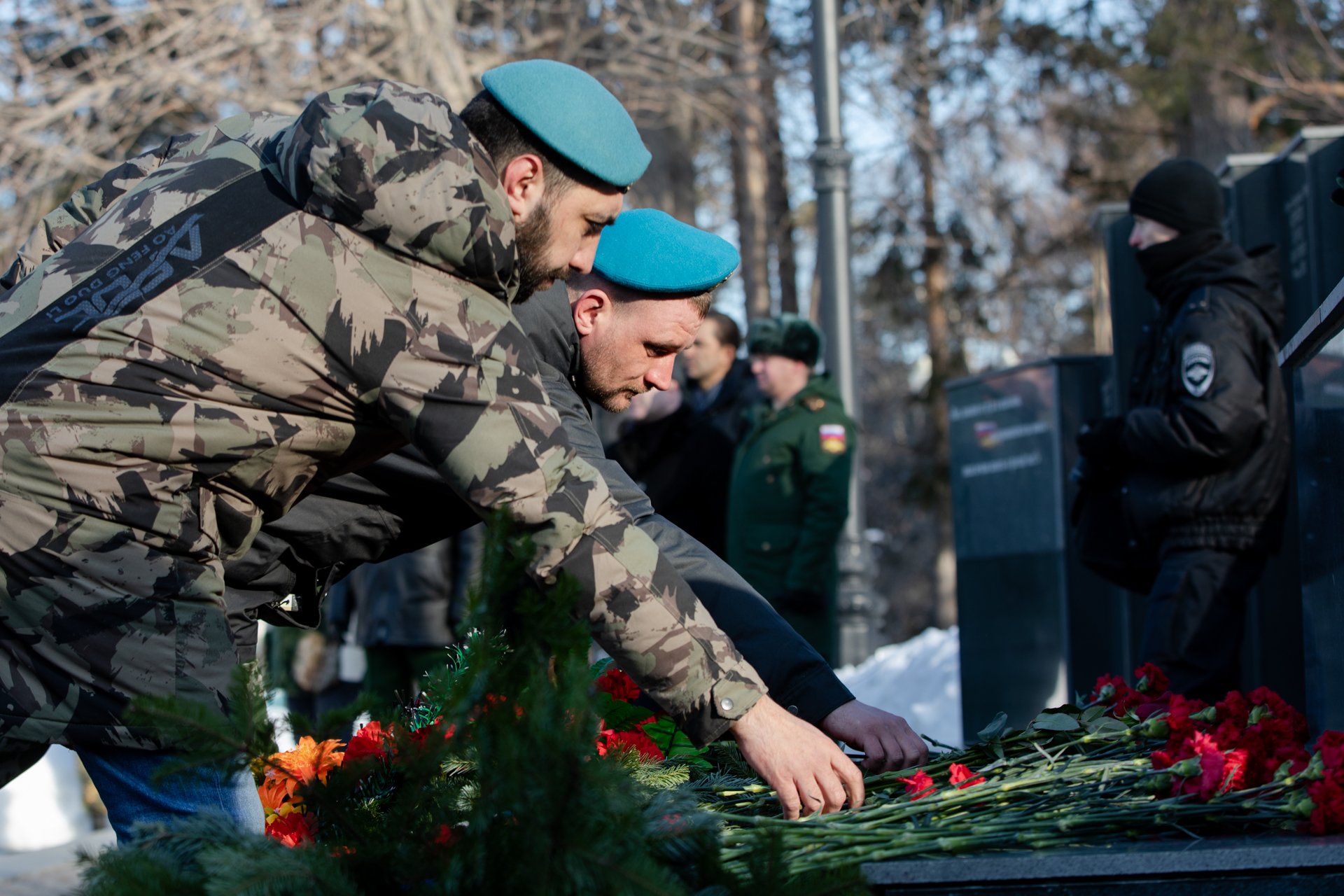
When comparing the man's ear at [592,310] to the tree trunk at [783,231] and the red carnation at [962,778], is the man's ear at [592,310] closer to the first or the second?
the red carnation at [962,778]

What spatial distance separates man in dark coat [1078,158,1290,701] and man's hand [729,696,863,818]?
2.65 meters

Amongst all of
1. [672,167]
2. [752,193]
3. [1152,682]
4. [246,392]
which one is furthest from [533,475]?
[752,193]

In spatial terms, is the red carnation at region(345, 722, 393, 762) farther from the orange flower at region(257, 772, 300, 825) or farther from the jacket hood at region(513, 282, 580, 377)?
the jacket hood at region(513, 282, 580, 377)

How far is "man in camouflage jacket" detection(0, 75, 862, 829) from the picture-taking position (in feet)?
5.96

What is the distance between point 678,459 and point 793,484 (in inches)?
24.9

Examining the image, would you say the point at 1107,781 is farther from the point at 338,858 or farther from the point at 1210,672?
the point at 1210,672

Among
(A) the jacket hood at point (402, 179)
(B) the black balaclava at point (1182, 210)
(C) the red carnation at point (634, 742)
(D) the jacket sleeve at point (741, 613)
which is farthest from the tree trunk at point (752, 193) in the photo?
(A) the jacket hood at point (402, 179)

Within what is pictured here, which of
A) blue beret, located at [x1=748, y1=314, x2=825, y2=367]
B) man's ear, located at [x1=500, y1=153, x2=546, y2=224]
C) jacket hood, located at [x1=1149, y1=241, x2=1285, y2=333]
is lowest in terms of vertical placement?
man's ear, located at [x1=500, y1=153, x2=546, y2=224]

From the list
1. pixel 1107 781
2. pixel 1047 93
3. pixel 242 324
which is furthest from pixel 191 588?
pixel 1047 93

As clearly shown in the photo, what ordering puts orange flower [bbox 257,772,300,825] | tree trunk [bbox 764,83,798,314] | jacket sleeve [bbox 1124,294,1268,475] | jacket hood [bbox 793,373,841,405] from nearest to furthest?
1. orange flower [bbox 257,772,300,825]
2. jacket sleeve [bbox 1124,294,1268,475]
3. jacket hood [bbox 793,373,841,405]
4. tree trunk [bbox 764,83,798,314]

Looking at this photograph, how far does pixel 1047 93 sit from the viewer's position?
59.3ft

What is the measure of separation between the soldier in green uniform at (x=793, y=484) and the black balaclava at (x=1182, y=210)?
1.69 meters

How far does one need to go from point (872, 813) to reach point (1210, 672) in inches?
107

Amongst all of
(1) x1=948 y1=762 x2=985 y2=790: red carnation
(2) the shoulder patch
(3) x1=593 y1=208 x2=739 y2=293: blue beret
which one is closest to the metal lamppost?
(2) the shoulder patch
